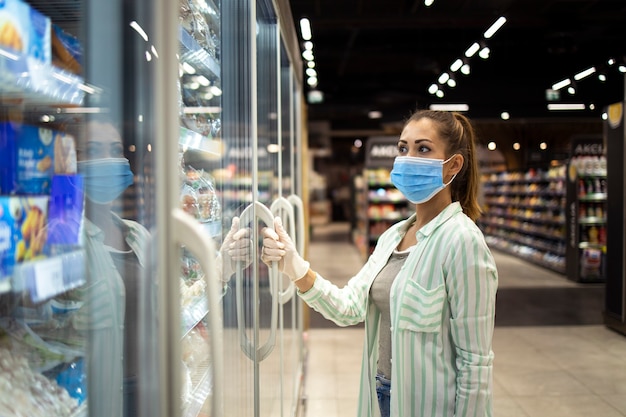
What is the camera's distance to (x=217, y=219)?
4.70ft

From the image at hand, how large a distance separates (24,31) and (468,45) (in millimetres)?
8358

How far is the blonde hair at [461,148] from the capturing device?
193 centimetres

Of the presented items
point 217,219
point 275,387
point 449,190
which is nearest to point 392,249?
point 449,190

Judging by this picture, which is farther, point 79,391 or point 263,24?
point 263,24

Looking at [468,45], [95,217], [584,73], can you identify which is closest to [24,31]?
[95,217]

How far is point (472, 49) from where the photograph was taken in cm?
798

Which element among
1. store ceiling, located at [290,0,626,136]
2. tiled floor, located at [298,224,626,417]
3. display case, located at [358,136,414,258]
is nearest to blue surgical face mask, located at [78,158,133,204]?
tiled floor, located at [298,224,626,417]

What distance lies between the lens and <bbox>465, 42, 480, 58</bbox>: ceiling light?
303 inches

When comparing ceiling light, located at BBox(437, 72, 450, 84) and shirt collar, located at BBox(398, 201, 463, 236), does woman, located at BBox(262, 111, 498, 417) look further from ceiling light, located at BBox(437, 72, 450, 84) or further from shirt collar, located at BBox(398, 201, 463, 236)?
ceiling light, located at BBox(437, 72, 450, 84)

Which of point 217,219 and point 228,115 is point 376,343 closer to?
point 217,219

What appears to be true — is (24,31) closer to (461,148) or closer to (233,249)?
(233,249)

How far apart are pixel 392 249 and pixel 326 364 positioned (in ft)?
11.5

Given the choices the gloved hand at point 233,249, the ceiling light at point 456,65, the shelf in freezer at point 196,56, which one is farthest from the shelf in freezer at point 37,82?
the ceiling light at point 456,65

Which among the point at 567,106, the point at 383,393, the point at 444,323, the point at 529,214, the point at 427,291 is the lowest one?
the point at 383,393
